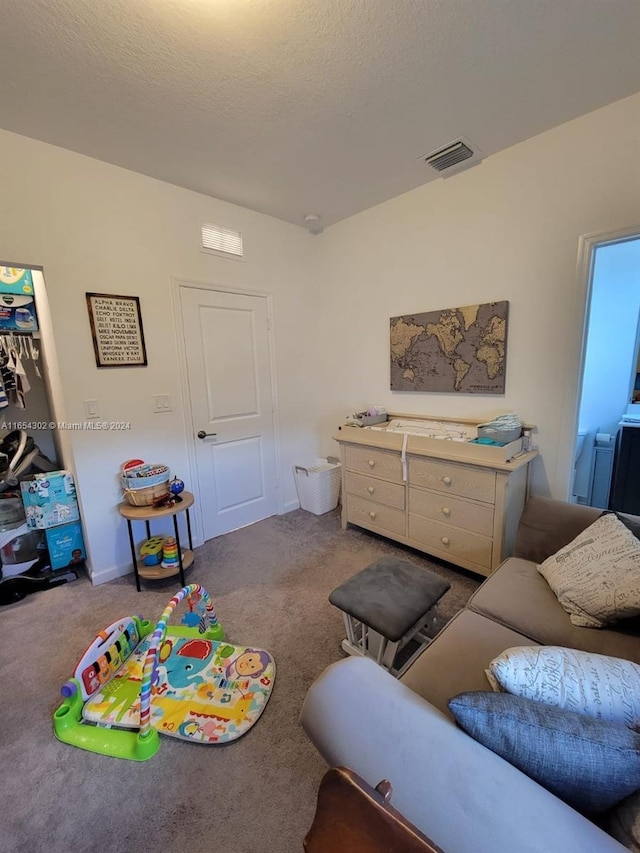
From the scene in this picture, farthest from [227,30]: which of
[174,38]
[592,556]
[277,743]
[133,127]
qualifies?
[277,743]

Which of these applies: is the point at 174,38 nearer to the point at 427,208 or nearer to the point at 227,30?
the point at 227,30

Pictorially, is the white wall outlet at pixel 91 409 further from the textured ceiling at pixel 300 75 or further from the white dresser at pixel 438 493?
the white dresser at pixel 438 493

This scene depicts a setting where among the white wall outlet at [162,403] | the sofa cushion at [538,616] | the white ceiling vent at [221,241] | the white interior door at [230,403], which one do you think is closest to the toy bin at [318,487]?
the white interior door at [230,403]

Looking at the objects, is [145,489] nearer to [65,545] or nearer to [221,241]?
[65,545]

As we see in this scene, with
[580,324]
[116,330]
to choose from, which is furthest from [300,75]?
[580,324]

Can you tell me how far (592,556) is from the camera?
1398 mm

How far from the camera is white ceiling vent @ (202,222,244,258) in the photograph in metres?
2.71

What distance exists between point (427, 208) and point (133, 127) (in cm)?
196

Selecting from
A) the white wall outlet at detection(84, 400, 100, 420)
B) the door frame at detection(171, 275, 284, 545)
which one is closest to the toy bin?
the door frame at detection(171, 275, 284, 545)

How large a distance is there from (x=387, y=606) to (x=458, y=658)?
0.39 meters

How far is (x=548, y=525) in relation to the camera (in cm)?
173

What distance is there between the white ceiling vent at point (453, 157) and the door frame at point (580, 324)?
87cm

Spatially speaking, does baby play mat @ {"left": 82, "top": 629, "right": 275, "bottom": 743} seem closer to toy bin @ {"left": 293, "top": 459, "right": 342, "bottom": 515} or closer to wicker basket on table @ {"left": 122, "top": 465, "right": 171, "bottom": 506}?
wicker basket on table @ {"left": 122, "top": 465, "right": 171, "bottom": 506}

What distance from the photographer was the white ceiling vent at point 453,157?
2.17 meters
